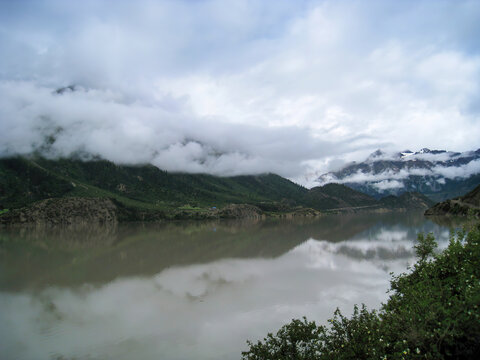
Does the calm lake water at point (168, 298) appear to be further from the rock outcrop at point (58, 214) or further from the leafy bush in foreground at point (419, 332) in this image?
the rock outcrop at point (58, 214)

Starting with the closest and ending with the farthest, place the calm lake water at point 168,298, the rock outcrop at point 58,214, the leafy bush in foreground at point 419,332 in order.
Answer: the leafy bush in foreground at point 419,332 < the calm lake water at point 168,298 < the rock outcrop at point 58,214

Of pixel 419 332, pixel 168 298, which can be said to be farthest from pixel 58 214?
pixel 419 332

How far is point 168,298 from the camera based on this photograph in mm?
37344

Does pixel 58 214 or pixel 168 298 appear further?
pixel 58 214

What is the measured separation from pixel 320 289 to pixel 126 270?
33.5 m

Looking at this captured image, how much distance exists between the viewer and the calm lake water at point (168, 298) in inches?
977

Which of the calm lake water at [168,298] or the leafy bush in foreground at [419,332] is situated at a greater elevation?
the leafy bush in foreground at [419,332]

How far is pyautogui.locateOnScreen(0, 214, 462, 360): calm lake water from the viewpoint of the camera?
81.5 ft

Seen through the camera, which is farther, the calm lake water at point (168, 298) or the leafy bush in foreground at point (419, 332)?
the calm lake water at point (168, 298)

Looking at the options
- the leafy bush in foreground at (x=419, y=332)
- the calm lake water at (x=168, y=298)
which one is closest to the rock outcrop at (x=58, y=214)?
the calm lake water at (x=168, y=298)

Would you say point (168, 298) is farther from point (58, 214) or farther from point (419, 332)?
point (58, 214)

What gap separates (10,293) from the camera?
38.9 metres

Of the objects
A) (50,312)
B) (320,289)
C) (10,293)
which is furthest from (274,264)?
(10,293)

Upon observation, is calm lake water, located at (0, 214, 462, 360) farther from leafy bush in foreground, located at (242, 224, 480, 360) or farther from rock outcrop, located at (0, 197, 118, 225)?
rock outcrop, located at (0, 197, 118, 225)
